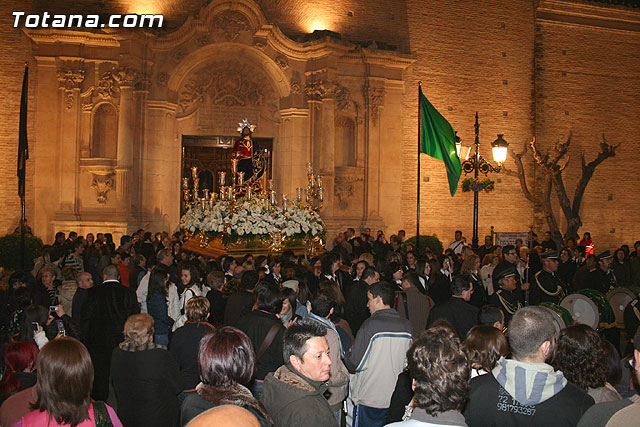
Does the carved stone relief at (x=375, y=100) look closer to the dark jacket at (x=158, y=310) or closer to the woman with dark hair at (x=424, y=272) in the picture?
the woman with dark hair at (x=424, y=272)

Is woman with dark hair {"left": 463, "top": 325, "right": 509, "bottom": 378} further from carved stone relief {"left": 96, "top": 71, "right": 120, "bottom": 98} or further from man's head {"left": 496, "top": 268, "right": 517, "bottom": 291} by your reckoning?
carved stone relief {"left": 96, "top": 71, "right": 120, "bottom": 98}

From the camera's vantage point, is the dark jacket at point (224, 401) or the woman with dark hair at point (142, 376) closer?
the dark jacket at point (224, 401)

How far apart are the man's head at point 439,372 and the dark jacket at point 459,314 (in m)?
3.33

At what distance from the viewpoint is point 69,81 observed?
59.5ft

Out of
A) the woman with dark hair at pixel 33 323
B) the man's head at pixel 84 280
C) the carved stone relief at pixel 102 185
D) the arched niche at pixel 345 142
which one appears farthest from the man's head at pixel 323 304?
the arched niche at pixel 345 142

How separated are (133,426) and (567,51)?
2518 cm

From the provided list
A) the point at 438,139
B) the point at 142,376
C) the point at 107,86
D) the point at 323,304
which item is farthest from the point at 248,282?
the point at 107,86

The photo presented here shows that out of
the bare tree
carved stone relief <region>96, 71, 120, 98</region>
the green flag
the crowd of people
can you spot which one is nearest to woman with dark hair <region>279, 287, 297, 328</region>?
the crowd of people

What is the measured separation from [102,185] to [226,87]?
5341mm

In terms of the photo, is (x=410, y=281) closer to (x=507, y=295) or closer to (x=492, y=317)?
(x=507, y=295)

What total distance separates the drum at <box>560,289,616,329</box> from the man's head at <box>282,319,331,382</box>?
5.05 meters

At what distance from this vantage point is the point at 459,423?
9.70 ft

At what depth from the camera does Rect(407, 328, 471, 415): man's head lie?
303cm

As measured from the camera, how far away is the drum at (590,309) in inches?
297
